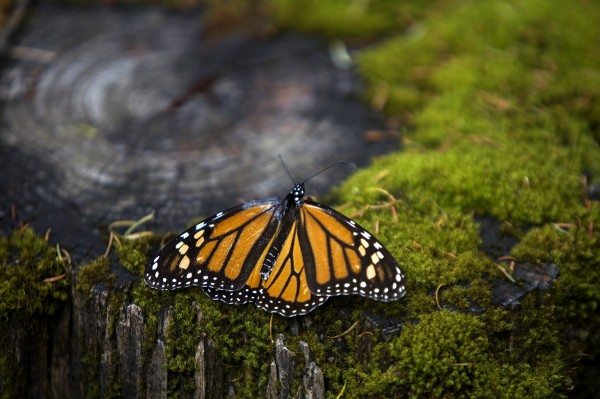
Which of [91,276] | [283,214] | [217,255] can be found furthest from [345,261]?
[91,276]

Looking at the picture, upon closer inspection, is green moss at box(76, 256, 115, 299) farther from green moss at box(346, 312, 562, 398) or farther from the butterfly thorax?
green moss at box(346, 312, 562, 398)

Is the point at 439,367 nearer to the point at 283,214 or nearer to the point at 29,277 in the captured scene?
the point at 283,214

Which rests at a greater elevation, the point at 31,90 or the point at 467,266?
the point at 31,90

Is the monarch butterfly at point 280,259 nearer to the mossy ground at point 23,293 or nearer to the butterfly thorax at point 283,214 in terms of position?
the butterfly thorax at point 283,214

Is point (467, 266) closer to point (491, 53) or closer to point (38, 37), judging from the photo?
point (491, 53)

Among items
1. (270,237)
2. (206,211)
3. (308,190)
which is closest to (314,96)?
(308,190)
